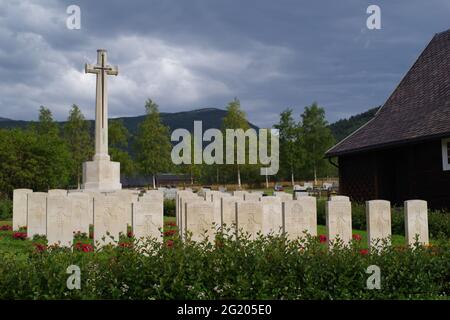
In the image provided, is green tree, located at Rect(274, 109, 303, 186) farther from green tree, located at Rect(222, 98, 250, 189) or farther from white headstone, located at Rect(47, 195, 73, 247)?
white headstone, located at Rect(47, 195, 73, 247)

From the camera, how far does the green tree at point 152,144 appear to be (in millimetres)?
51281

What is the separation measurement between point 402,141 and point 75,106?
4548cm

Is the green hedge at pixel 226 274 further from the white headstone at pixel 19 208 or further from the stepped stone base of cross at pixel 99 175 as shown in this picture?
the stepped stone base of cross at pixel 99 175

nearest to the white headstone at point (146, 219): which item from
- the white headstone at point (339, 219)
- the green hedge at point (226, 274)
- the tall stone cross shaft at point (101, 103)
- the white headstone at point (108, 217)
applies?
the white headstone at point (108, 217)

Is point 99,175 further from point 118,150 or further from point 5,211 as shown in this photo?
point 118,150

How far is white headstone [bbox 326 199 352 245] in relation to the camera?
981 cm

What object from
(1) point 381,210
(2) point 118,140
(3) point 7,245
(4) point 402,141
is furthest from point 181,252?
(2) point 118,140

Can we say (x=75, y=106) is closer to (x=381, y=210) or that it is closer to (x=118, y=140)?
(x=118, y=140)

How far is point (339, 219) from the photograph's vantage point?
9914 millimetres

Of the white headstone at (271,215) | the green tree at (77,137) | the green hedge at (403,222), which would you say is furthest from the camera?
the green tree at (77,137)

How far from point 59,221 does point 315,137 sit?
40.6m

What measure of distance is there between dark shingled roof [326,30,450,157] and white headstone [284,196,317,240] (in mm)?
6634

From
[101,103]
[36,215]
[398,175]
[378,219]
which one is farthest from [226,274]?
[101,103]

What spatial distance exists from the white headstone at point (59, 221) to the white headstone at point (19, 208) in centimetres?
449
